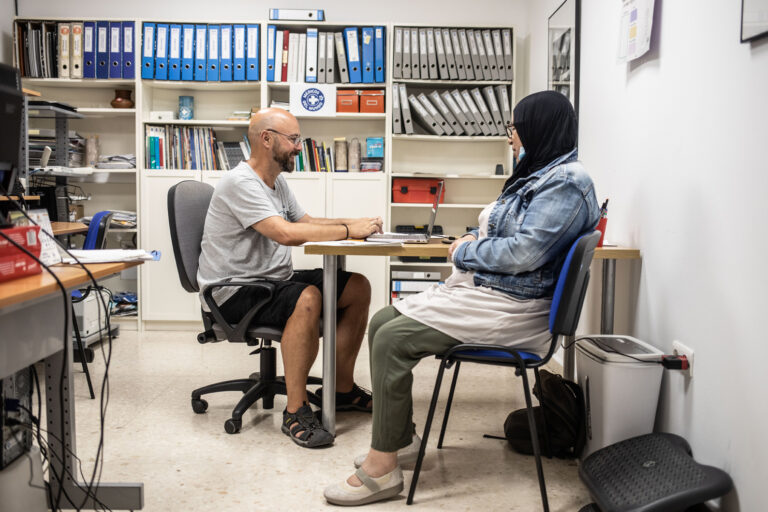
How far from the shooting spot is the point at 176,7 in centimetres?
430

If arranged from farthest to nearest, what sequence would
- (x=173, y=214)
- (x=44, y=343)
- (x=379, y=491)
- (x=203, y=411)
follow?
(x=203, y=411), (x=173, y=214), (x=379, y=491), (x=44, y=343)

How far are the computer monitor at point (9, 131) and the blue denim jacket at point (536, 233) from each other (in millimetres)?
1162

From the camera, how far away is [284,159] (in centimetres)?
254

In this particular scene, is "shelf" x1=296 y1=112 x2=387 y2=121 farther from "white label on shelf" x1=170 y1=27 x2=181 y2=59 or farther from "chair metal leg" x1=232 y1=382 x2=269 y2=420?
"chair metal leg" x1=232 y1=382 x2=269 y2=420

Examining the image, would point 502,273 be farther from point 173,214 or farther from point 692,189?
point 173,214

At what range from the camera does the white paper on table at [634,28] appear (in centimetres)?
219

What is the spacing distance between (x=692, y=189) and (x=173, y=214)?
177 cm

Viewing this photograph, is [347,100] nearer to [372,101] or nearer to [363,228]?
[372,101]

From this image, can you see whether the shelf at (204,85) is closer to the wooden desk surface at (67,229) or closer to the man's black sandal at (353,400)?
the wooden desk surface at (67,229)

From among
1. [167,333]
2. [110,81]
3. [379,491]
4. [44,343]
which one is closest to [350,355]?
[379,491]

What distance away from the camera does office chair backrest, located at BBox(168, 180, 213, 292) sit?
2342 mm

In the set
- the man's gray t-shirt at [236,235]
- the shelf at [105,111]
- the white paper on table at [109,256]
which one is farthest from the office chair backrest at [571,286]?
the shelf at [105,111]

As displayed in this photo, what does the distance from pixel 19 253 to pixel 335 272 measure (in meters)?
1.09

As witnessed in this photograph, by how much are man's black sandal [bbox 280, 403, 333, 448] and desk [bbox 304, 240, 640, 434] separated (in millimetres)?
47
